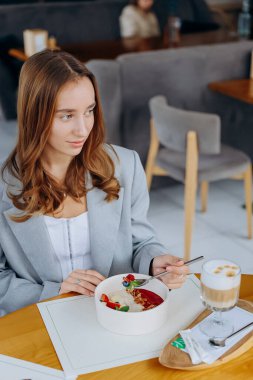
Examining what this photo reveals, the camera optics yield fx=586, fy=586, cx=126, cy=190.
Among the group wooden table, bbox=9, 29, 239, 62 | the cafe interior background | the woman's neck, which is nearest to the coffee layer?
the woman's neck

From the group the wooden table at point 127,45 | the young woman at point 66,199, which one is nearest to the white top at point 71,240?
the young woman at point 66,199

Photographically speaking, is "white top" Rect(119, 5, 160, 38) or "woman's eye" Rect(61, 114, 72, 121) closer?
"woman's eye" Rect(61, 114, 72, 121)

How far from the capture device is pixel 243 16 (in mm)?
4898

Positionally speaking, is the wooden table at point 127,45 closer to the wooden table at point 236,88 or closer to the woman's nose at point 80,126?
the wooden table at point 236,88

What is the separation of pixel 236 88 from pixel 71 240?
206cm

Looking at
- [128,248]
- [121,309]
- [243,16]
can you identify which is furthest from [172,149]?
[243,16]

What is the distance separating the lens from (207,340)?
1.09 m

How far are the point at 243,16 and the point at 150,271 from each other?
3.96 metres

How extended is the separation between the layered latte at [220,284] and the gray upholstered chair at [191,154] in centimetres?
162

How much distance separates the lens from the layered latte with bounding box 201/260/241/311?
108 centimetres

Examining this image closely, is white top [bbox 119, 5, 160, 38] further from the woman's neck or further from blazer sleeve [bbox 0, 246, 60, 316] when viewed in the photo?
blazer sleeve [bbox 0, 246, 60, 316]

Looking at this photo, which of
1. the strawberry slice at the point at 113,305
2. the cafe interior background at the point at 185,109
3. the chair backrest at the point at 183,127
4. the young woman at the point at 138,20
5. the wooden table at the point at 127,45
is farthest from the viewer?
the young woman at the point at 138,20

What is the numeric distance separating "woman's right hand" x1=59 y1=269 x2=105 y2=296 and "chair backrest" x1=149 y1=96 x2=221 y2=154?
154 centimetres

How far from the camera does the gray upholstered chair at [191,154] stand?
2.72m
